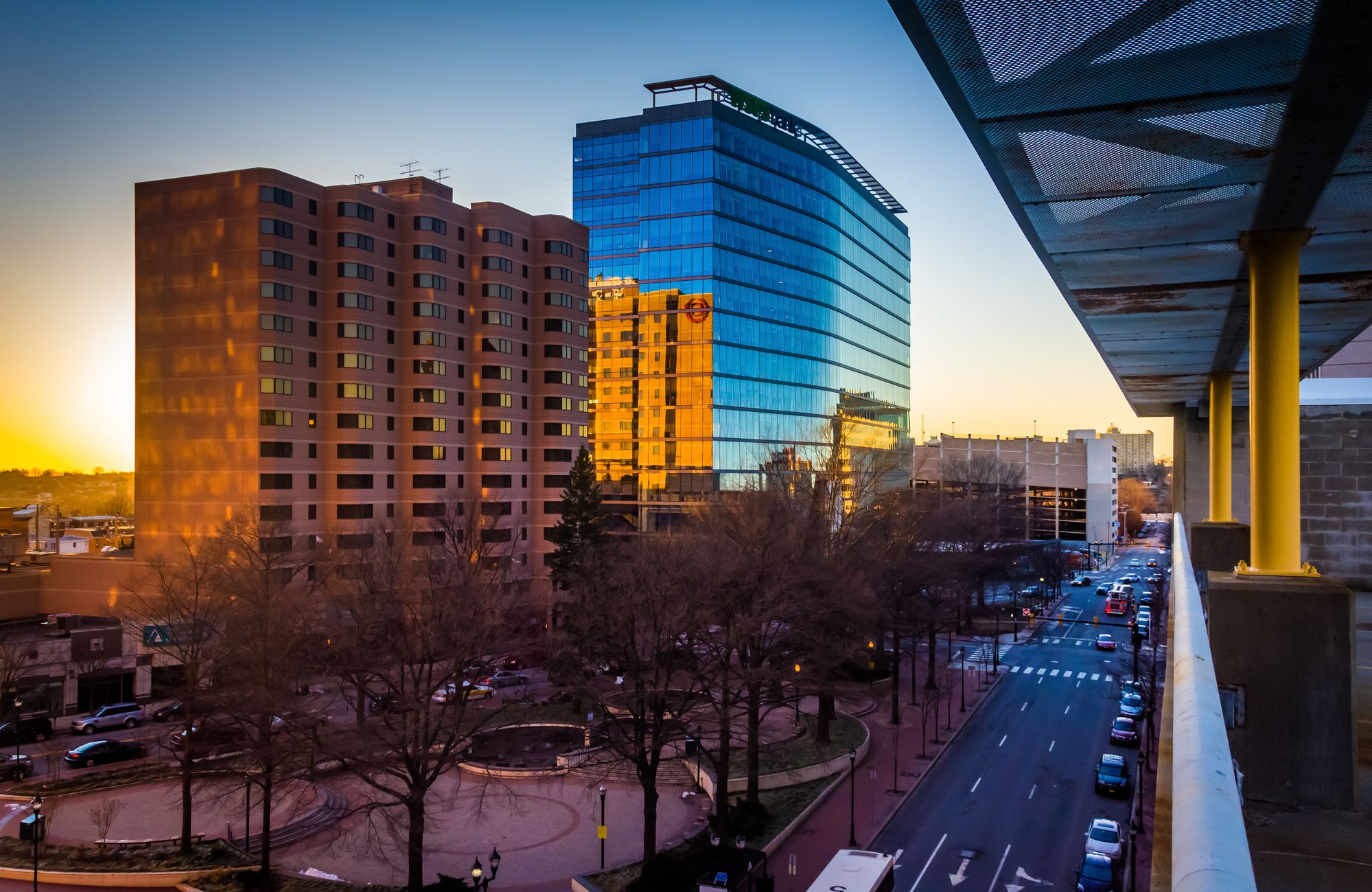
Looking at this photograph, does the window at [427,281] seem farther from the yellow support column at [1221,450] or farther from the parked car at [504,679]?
the yellow support column at [1221,450]

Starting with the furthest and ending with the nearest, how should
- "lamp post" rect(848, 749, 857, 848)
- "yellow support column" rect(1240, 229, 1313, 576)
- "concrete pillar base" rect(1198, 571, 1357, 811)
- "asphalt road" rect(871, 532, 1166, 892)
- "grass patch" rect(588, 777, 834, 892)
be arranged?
"lamp post" rect(848, 749, 857, 848) < "asphalt road" rect(871, 532, 1166, 892) < "grass patch" rect(588, 777, 834, 892) < "yellow support column" rect(1240, 229, 1313, 576) < "concrete pillar base" rect(1198, 571, 1357, 811)

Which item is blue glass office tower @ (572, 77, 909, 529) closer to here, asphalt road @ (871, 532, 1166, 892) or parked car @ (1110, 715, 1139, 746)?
asphalt road @ (871, 532, 1166, 892)

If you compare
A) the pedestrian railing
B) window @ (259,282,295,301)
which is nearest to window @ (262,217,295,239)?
window @ (259,282,295,301)

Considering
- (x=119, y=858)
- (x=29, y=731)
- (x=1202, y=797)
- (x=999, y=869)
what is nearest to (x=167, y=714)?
(x=29, y=731)

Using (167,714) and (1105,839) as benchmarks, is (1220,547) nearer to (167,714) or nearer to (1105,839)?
(1105,839)

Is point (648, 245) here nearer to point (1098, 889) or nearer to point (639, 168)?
point (639, 168)

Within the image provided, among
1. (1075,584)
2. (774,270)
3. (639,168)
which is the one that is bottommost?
(1075,584)

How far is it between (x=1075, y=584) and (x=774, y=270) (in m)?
42.0

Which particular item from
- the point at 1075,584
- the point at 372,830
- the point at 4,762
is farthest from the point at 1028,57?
the point at 1075,584

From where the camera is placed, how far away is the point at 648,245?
80188 millimetres

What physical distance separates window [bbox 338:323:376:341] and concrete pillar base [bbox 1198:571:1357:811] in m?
53.3

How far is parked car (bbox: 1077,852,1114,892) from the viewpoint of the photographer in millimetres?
21623

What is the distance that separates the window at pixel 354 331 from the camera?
53469 mm

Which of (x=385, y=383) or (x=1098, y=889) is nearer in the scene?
(x=1098, y=889)
